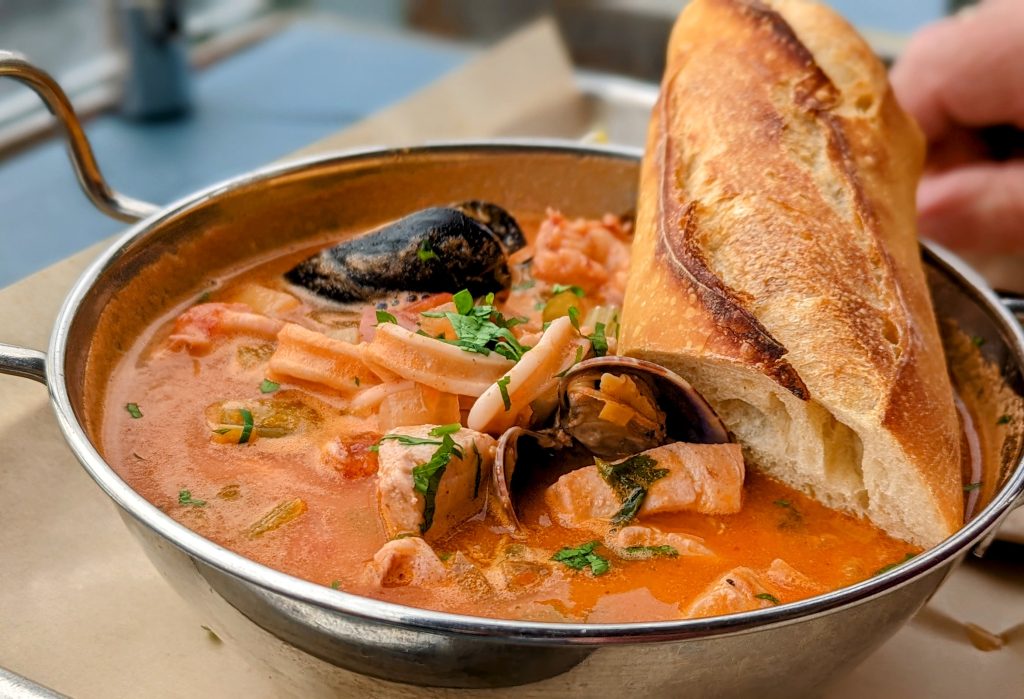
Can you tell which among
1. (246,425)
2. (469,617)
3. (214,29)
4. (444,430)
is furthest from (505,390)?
(214,29)

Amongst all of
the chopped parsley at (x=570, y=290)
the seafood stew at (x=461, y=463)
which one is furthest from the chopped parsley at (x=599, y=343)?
the chopped parsley at (x=570, y=290)

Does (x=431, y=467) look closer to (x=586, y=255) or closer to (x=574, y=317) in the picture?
(x=574, y=317)

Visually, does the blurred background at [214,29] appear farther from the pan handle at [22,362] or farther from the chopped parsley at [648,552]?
the chopped parsley at [648,552]

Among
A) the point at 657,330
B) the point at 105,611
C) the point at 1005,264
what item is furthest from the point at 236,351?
the point at 1005,264

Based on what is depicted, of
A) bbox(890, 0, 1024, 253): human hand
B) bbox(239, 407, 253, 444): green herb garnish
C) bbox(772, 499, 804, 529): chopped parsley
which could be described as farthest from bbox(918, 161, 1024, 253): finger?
bbox(239, 407, 253, 444): green herb garnish

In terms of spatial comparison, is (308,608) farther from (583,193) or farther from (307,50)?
(307,50)

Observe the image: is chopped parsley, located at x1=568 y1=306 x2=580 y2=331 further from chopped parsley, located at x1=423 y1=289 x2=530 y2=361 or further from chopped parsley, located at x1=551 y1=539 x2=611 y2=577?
chopped parsley, located at x1=551 y1=539 x2=611 y2=577
